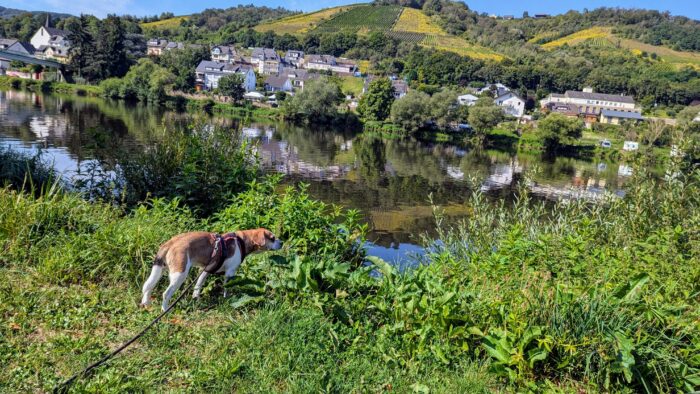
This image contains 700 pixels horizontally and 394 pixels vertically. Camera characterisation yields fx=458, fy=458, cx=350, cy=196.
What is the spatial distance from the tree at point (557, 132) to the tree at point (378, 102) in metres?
20.3

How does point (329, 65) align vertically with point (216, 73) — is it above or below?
above

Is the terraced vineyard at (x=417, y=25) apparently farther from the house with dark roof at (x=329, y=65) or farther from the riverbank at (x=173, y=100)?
the riverbank at (x=173, y=100)

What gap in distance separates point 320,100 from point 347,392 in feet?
191

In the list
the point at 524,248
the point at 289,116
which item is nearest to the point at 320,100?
the point at 289,116

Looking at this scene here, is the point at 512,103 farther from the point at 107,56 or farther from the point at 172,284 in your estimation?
the point at 172,284

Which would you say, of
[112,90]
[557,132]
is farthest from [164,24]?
[557,132]

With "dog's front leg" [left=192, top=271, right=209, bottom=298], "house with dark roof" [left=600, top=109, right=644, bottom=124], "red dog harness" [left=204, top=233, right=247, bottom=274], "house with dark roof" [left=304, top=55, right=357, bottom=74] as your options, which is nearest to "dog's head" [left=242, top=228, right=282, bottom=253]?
"red dog harness" [left=204, top=233, right=247, bottom=274]

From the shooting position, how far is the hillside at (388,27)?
15762 cm

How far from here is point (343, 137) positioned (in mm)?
48406

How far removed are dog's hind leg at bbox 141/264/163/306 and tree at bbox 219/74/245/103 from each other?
69.7 metres

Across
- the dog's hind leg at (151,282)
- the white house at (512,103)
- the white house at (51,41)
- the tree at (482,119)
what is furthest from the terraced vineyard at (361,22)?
the dog's hind leg at (151,282)

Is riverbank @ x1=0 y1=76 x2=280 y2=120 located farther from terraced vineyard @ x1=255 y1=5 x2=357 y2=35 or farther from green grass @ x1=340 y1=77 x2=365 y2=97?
terraced vineyard @ x1=255 y1=5 x2=357 y2=35

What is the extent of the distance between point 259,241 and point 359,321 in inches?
48.7

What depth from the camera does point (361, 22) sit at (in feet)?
614
